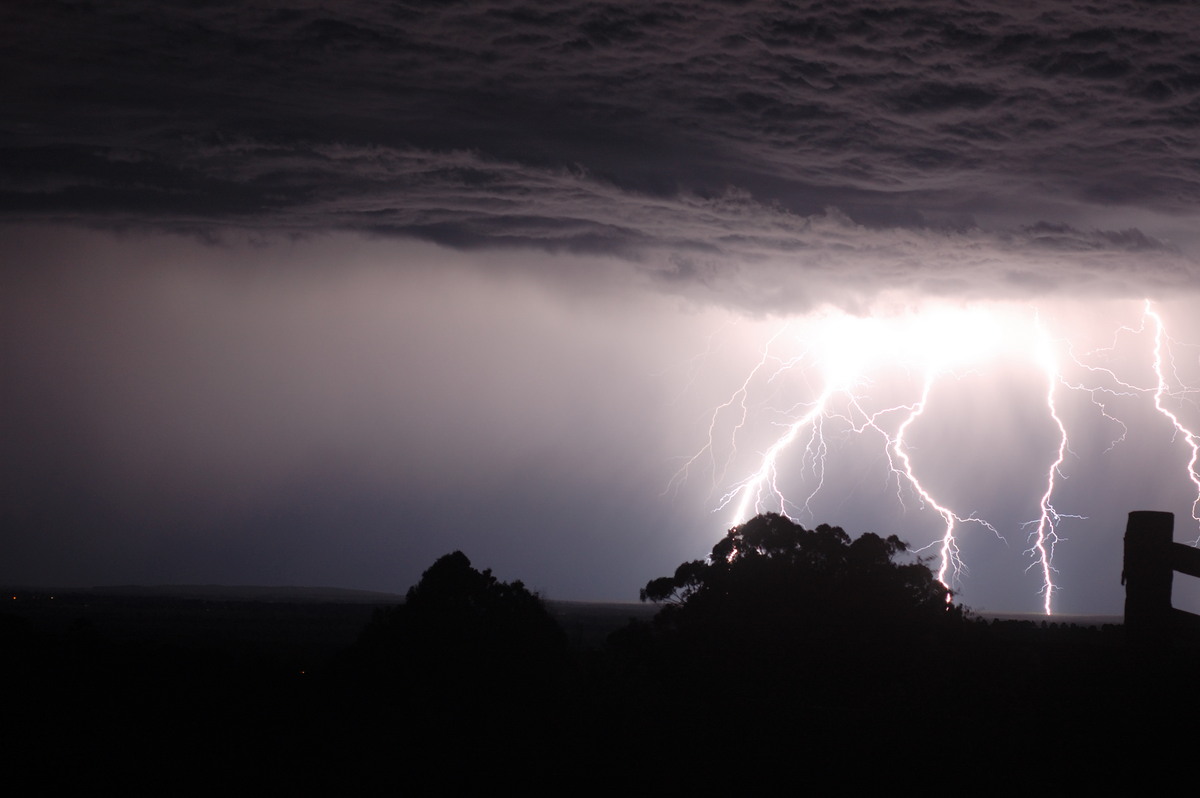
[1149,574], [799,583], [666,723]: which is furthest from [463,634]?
[1149,574]

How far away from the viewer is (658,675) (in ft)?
57.2

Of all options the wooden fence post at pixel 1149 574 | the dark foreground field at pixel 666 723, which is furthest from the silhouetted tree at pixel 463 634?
the wooden fence post at pixel 1149 574

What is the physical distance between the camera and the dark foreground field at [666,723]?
670 centimetres

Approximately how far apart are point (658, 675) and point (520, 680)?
3.40 metres

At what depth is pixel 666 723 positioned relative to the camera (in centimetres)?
1041

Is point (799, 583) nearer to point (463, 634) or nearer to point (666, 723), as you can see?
point (463, 634)

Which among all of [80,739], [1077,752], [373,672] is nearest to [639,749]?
[1077,752]

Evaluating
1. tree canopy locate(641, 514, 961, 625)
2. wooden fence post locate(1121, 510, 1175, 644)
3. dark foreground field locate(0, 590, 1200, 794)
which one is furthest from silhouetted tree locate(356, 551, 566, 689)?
wooden fence post locate(1121, 510, 1175, 644)

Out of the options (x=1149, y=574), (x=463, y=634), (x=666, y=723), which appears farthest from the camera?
(x=463, y=634)

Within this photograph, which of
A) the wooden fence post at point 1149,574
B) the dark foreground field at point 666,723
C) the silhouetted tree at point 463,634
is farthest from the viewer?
the silhouetted tree at point 463,634

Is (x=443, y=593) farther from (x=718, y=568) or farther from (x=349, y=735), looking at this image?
(x=349, y=735)

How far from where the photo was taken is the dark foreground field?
6704 millimetres

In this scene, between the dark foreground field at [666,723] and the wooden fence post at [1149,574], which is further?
the dark foreground field at [666,723]

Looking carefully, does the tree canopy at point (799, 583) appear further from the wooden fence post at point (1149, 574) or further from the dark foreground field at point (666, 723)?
the wooden fence post at point (1149, 574)
